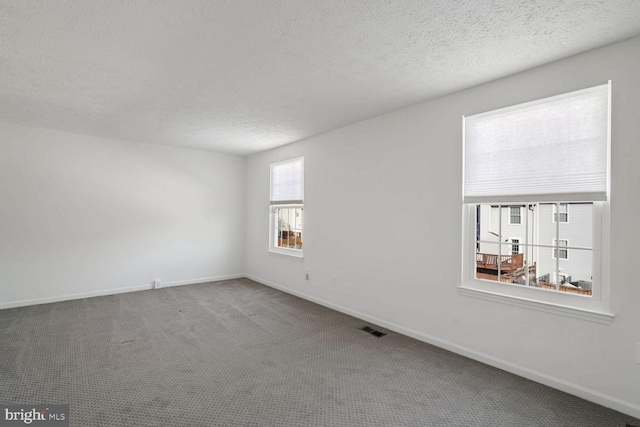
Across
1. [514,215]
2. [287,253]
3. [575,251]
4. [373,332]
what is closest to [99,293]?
[287,253]

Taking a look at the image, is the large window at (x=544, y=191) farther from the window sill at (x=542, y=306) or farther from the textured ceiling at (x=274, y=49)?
the textured ceiling at (x=274, y=49)

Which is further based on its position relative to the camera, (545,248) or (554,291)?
(545,248)

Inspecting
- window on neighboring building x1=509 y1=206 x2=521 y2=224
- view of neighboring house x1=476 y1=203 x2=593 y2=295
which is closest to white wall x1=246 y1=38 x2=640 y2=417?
view of neighboring house x1=476 y1=203 x2=593 y2=295

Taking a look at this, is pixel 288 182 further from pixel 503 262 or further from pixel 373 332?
pixel 503 262

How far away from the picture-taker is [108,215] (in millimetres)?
5023

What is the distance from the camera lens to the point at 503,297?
2.71 m

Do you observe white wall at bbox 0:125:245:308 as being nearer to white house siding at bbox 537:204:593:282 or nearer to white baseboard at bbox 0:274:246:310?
white baseboard at bbox 0:274:246:310

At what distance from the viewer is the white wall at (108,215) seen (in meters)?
4.37

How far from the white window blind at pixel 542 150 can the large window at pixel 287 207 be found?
281 centimetres

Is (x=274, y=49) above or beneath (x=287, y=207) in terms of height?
above

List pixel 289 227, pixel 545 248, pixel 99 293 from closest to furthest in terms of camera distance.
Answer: pixel 545 248 → pixel 99 293 → pixel 289 227

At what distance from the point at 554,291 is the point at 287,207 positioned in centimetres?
394

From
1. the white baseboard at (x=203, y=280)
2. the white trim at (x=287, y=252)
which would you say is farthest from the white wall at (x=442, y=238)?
the white baseboard at (x=203, y=280)

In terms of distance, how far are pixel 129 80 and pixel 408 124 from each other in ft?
9.25
